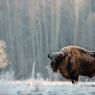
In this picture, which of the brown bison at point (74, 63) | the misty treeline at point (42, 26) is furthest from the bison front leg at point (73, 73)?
the misty treeline at point (42, 26)

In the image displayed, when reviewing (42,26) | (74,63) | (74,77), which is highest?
(74,63)

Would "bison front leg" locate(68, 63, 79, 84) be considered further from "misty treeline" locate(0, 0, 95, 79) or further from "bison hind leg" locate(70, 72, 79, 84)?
"misty treeline" locate(0, 0, 95, 79)

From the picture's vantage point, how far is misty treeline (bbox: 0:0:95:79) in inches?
2413

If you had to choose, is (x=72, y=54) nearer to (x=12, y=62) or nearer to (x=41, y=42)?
(x=12, y=62)

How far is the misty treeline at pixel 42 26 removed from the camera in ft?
201

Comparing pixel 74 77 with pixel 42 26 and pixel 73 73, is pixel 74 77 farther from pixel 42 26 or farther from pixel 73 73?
pixel 42 26

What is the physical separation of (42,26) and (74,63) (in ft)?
183

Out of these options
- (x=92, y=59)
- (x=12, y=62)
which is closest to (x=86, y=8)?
(x=12, y=62)

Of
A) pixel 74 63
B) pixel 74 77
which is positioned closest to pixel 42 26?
pixel 74 77

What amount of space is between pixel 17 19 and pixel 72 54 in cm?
5912

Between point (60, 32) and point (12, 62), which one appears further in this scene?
point (60, 32)

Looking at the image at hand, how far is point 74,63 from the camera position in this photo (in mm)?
12469

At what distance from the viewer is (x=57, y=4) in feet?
228

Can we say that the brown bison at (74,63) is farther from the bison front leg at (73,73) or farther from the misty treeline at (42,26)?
the misty treeline at (42,26)
